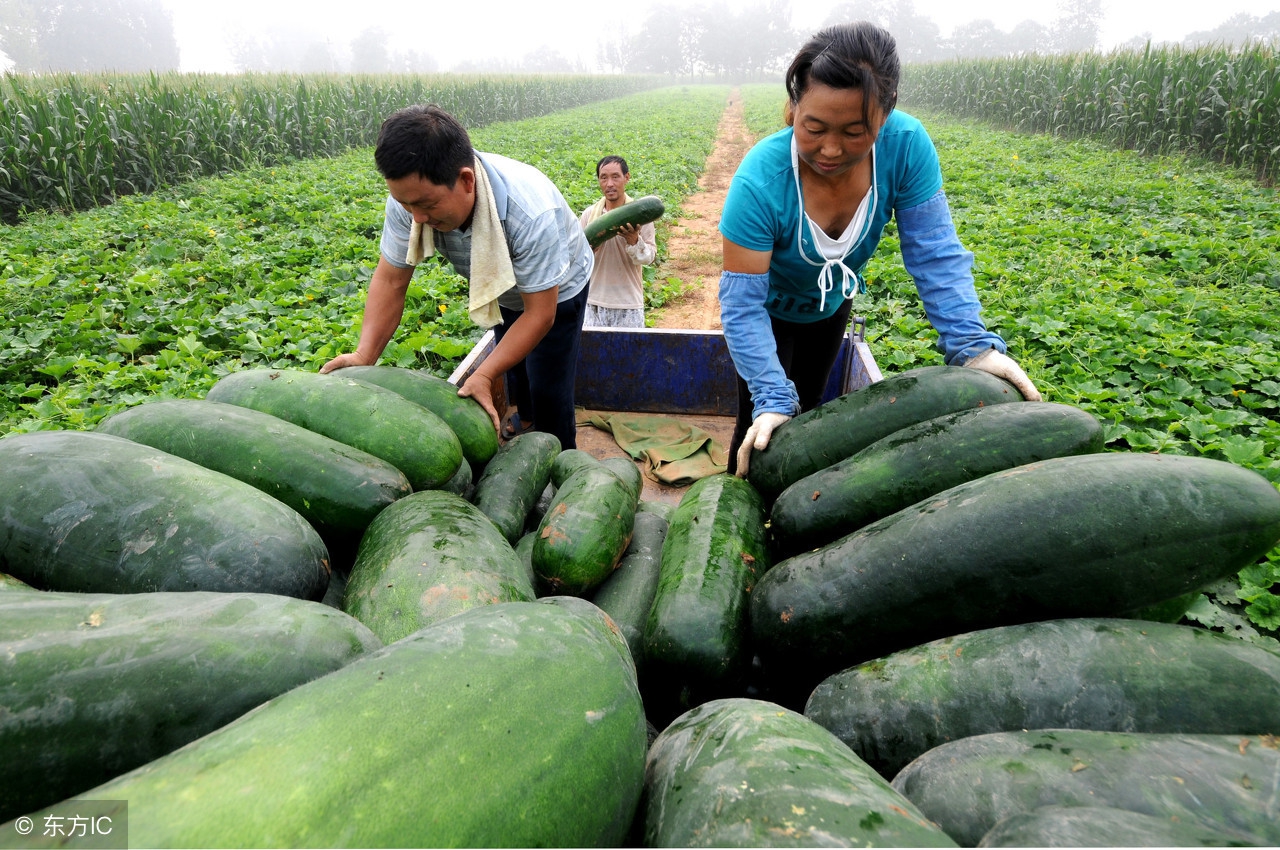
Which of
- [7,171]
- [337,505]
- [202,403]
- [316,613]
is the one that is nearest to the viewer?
Result: [316,613]

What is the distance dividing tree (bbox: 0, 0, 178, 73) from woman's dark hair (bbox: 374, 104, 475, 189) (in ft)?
362

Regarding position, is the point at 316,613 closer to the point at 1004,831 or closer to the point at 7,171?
the point at 1004,831

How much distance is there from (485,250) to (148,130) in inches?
568

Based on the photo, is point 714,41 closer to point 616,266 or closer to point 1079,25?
point 1079,25

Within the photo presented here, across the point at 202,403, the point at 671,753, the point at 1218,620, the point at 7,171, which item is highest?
the point at 7,171

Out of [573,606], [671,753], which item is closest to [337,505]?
[573,606]

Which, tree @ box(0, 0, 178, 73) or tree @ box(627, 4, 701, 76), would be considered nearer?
tree @ box(0, 0, 178, 73)

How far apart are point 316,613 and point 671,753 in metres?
0.82

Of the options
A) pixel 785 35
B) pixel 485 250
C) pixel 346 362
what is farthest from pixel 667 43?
pixel 346 362

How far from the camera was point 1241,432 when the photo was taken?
4371 millimetres

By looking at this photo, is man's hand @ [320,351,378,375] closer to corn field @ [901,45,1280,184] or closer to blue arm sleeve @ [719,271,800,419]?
blue arm sleeve @ [719,271,800,419]

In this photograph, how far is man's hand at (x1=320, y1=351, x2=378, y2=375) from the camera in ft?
10.5

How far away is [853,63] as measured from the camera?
2139 millimetres

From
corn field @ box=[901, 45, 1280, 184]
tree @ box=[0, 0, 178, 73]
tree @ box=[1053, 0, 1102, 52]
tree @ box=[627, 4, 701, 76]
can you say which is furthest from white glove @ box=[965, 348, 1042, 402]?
tree @ box=[627, 4, 701, 76]
